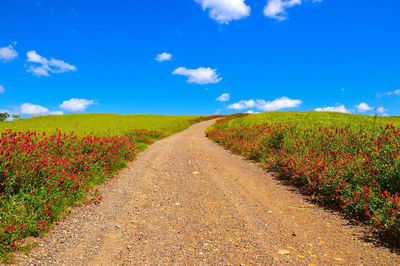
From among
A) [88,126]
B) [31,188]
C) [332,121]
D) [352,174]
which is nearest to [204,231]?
[31,188]

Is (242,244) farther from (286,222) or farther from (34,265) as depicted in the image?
(34,265)

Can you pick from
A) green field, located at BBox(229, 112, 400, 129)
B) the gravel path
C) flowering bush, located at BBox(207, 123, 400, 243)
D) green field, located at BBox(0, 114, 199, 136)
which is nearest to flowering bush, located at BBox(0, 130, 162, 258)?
the gravel path

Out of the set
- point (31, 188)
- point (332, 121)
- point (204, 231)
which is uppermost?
point (332, 121)

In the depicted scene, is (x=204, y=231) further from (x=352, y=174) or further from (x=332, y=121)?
(x=332, y=121)

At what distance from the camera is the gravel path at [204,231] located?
3.92 meters

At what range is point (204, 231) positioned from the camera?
185 inches

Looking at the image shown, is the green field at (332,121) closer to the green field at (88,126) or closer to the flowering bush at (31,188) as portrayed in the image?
the flowering bush at (31,188)

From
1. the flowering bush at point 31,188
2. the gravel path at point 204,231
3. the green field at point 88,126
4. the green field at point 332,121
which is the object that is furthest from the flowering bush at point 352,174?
the green field at point 88,126

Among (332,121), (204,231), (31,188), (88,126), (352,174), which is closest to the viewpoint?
(204,231)

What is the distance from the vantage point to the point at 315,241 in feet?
14.7

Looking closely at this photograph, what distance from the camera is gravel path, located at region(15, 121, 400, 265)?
392cm

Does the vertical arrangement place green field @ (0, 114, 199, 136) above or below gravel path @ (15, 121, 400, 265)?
above

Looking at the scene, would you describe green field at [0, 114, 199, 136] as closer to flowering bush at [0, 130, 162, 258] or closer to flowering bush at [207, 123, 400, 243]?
flowering bush at [0, 130, 162, 258]

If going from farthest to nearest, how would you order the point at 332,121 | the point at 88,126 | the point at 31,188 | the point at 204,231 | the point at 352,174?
the point at 88,126, the point at 332,121, the point at 352,174, the point at 31,188, the point at 204,231
